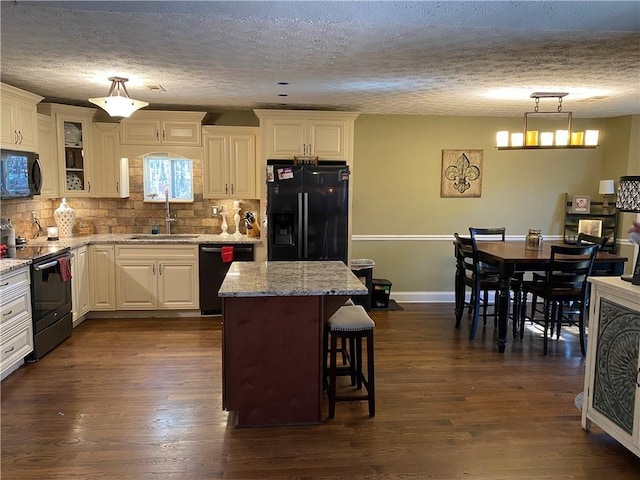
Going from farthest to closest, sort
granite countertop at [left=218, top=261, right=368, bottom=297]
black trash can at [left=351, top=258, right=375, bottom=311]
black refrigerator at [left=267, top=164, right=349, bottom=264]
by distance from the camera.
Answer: black trash can at [left=351, top=258, right=375, bottom=311]
black refrigerator at [left=267, top=164, right=349, bottom=264]
granite countertop at [left=218, top=261, right=368, bottom=297]

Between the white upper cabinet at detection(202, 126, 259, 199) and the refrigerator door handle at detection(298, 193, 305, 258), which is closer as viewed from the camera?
the refrigerator door handle at detection(298, 193, 305, 258)

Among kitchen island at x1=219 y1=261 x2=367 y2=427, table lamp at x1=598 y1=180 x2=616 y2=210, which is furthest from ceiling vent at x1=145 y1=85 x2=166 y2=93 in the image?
table lamp at x1=598 y1=180 x2=616 y2=210

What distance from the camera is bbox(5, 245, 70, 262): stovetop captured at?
3.96 m

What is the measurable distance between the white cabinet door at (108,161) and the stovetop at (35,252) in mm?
1131

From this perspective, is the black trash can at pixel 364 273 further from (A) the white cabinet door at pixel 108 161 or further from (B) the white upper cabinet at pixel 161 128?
(A) the white cabinet door at pixel 108 161

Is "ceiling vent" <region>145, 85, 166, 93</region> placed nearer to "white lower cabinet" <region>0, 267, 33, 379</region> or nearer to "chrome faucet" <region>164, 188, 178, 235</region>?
"chrome faucet" <region>164, 188, 178, 235</region>

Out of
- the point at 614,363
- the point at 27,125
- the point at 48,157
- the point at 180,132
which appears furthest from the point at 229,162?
the point at 614,363

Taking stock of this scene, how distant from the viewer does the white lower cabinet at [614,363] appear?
2.53 m

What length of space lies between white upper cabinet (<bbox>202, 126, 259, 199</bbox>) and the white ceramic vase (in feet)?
4.77

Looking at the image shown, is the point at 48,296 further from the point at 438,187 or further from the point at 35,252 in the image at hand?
the point at 438,187

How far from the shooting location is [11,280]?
3615mm

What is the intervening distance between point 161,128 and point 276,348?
11.4 ft

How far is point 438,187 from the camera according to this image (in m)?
6.11

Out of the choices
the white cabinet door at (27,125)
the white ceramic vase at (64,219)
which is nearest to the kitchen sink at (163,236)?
the white ceramic vase at (64,219)
